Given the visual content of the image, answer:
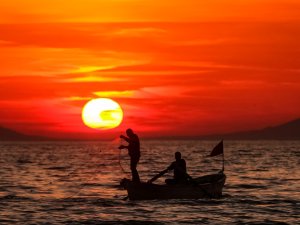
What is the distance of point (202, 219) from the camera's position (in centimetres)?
2872

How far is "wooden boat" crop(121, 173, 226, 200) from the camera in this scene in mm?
33906

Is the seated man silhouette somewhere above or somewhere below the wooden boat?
above

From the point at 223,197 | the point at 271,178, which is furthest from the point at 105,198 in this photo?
the point at 271,178

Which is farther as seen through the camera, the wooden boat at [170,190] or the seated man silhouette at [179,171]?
the wooden boat at [170,190]

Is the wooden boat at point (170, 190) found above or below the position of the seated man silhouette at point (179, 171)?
below

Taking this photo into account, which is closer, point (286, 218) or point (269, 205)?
point (286, 218)

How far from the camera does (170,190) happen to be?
3422 centimetres

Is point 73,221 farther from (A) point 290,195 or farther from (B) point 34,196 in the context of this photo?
(A) point 290,195

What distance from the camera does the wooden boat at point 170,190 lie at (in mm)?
33906

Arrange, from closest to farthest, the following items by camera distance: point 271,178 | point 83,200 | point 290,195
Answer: point 83,200 → point 290,195 → point 271,178

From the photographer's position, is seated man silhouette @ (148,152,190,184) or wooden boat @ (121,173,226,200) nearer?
seated man silhouette @ (148,152,190,184)

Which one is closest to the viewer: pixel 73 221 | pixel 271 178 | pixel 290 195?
pixel 73 221

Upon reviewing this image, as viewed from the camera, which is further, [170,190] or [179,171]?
[170,190]

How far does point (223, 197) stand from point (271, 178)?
62.5 feet
